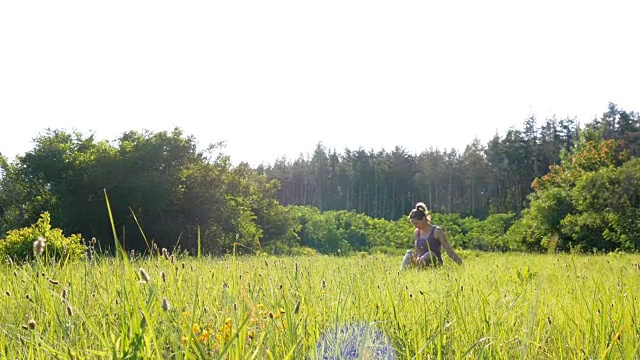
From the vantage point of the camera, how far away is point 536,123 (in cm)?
5362

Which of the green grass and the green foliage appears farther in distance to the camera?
the green foliage

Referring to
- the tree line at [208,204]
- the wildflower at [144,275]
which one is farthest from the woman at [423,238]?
the wildflower at [144,275]

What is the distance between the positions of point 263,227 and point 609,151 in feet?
54.4

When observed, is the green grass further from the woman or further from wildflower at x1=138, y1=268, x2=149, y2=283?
the woman

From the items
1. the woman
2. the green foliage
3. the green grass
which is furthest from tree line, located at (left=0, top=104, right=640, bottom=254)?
the green grass

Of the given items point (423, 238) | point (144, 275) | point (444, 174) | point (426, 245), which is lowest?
point (426, 245)

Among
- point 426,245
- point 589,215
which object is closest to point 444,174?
point 589,215

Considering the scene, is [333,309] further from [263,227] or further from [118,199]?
[263,227]

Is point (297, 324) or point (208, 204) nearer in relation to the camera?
point (297, 324)

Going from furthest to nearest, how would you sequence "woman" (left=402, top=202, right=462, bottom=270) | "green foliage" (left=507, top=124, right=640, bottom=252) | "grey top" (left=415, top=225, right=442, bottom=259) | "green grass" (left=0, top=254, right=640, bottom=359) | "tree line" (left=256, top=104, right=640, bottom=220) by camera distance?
"tree line" (left=256, top=104, right=640, bottom=220), "green foliage" (left=507, top=124, right=640, bottom=252), "grey top" (left=415, top=225, right=442, bottom=259), "woman" (left=402, top=202, right=462, bottom=270), "green grass" (left=0, top=254, right=640, bottom=359)

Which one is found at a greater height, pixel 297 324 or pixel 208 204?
pixel 208 204

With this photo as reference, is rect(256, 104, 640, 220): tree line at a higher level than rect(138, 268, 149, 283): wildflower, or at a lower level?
higher

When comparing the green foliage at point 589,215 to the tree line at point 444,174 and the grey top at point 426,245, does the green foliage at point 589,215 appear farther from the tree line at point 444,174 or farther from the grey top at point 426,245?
the tree line at point 444,174

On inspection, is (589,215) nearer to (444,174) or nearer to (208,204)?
(208,204)
